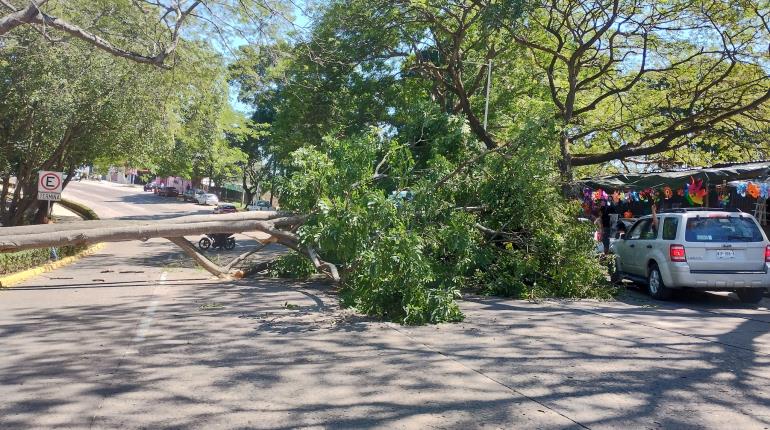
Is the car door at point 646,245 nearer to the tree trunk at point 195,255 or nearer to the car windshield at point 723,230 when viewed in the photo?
the car windshield at point 723,230

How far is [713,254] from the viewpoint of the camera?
1115 cm

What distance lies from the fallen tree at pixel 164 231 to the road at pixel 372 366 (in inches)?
76.9

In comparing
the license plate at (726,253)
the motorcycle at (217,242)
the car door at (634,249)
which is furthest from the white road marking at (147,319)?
the motorcycle at (217,242)

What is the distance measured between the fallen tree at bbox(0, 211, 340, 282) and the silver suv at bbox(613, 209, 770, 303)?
6.08 m

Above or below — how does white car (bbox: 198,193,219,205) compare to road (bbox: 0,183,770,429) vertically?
above

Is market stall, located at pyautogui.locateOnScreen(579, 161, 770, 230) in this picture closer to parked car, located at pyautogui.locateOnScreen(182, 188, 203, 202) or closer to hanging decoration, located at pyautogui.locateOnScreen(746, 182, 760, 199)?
hanging decoration, located at pyautogui.locateOnScreen(746, 182, 760, 199)

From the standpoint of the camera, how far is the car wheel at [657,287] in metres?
11.8

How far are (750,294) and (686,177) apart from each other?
4.44m

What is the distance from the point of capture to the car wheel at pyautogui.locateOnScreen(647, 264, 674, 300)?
1178 centimetres

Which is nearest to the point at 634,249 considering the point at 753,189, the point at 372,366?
the point at 753,189

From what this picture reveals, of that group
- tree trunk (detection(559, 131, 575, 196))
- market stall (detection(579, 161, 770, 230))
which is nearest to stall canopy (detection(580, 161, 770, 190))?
market stall (detection(579, 161, 770, 230))

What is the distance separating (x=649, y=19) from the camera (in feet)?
54.7

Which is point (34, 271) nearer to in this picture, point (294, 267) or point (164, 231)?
point (164, 231)

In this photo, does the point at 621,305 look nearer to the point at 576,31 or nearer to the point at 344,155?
the point at 344,155
